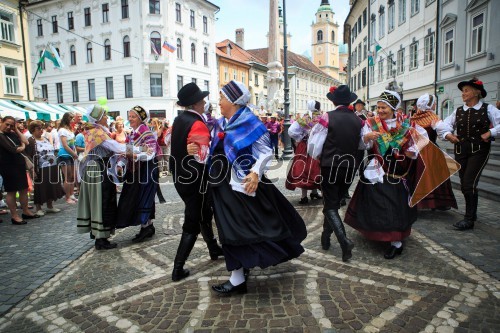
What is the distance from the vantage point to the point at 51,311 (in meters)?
3.21

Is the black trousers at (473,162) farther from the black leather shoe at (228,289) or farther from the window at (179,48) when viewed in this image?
the window at (179,48)

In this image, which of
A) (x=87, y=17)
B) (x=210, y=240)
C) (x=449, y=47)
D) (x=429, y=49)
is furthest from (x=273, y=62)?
(x=87, y=17)

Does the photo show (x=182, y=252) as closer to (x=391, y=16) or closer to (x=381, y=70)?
(x=391, y=16)

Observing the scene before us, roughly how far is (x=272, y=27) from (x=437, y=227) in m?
15.5

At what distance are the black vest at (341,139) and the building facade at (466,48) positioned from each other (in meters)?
12.5

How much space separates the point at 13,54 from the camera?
2111cm

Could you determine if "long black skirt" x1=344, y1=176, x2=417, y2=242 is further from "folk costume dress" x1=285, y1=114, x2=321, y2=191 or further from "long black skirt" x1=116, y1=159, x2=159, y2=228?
"long black skirt" x1=116, y1=159, x2=159, y2=228

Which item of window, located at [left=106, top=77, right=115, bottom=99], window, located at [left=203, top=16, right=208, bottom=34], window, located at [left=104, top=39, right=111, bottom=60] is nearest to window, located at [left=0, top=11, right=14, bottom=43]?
window, located at [left=104, top=39, right=111, bottom=60]

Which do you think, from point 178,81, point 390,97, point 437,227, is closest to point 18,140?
point 390,97

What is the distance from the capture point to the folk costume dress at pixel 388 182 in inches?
163

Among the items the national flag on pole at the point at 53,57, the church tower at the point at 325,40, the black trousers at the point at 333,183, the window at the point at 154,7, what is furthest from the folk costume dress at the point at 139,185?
the church tower at the point at 325,40

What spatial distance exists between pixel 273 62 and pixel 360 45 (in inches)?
733

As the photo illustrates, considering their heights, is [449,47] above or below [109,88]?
below

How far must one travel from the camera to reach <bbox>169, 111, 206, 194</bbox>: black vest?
351cm
